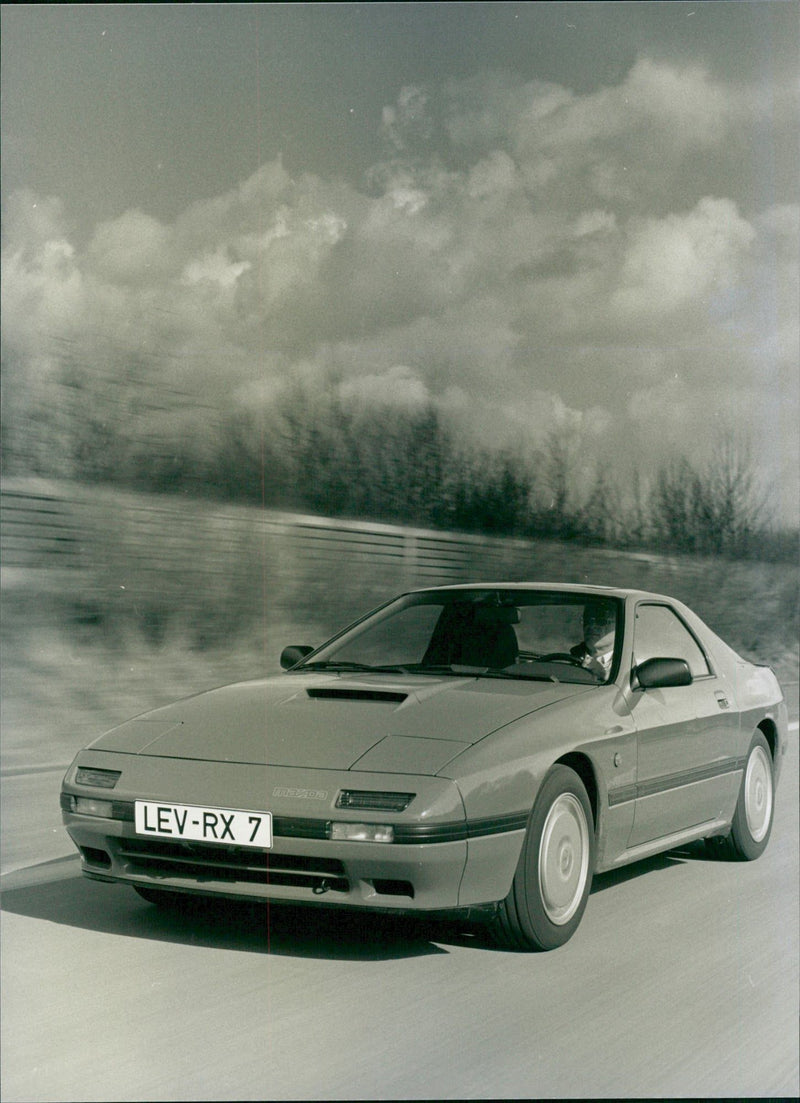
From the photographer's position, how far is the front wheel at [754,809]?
5184mm

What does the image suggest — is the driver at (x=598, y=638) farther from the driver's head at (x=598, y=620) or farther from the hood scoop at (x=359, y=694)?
the hood scoop at (x=359, y=694)

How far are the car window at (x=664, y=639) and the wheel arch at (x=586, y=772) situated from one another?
2.31 feet

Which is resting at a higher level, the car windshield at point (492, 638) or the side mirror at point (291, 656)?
the car windshield at point (492, 638)

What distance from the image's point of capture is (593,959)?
11.8ft

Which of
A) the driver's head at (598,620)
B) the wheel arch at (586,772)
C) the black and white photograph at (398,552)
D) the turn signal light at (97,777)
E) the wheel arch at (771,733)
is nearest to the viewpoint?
the black and white photograph at (398,552)

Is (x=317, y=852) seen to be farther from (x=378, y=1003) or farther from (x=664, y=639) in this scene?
(x=664, y=639)

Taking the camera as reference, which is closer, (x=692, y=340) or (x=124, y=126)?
(x=124, y=126)

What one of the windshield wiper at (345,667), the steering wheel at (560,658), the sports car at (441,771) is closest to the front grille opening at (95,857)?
the sports car at (441,771)

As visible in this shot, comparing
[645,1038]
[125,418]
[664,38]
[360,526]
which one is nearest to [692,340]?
[664,38]

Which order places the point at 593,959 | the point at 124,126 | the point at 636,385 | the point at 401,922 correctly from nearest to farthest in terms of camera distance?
the point at 593,959 < the point at 401,922 < the point at 124,126 < the point at 636,385

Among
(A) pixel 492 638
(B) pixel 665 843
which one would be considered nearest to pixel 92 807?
(A) pixel 492 638

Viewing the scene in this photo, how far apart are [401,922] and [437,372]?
10.3m

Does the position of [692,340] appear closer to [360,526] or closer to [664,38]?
[664,38]

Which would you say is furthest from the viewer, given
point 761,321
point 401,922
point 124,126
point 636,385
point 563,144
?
point 761,321
